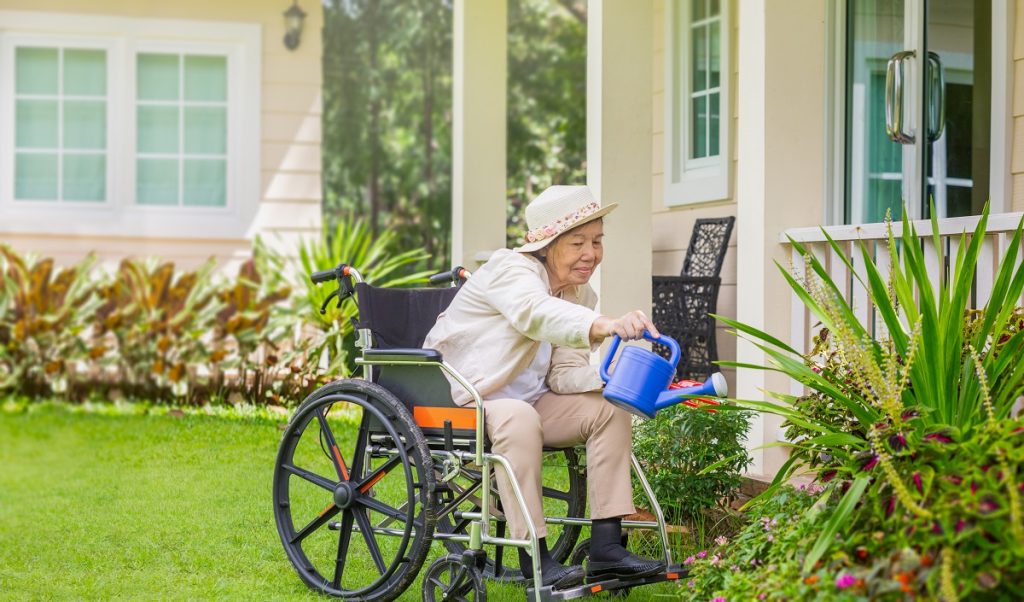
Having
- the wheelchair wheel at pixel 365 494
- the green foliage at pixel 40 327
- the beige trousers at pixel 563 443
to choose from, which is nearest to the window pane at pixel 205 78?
the green foliage at pixel 40 327

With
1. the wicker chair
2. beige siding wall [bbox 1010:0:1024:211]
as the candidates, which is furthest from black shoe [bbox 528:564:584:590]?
the wicker chair

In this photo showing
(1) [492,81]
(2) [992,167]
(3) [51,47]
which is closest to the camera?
(2) [992,167]

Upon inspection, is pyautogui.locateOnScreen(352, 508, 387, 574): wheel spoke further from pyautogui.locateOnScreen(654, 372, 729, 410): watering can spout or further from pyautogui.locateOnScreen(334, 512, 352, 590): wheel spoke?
pyautogui.locateOnScreen(654, 372, 729, 410): watering can spout

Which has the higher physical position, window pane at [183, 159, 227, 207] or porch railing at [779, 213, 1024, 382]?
window pane at [183, 159, 227, 207]

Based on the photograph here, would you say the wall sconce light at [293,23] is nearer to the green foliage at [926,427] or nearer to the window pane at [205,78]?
the window pane at [205,78]

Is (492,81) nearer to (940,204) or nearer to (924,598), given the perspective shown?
(940,204)

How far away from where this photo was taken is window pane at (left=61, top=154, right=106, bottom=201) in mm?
9234

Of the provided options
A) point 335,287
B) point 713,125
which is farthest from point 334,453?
point 335,287

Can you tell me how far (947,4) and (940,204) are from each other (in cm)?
81

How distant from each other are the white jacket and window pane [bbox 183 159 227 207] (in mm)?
6069

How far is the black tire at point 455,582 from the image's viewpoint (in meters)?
3.12

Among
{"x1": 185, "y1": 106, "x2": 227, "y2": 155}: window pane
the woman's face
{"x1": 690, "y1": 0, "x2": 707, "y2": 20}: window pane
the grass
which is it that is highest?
{"x1": 690, "y1": 0, "x2": 707, "y2": 20}: window pane

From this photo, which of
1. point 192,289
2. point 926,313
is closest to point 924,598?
point 926,313

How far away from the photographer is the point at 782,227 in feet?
14.2
